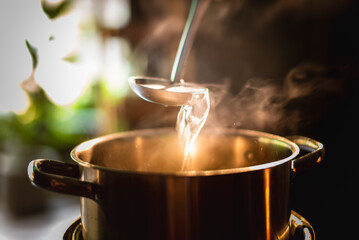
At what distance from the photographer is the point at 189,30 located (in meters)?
0.57

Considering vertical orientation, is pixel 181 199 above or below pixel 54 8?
below

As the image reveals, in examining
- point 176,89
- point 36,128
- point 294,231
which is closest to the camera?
point 294,231

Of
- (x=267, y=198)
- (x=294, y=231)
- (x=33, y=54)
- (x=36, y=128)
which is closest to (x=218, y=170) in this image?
(x=267, y=198)

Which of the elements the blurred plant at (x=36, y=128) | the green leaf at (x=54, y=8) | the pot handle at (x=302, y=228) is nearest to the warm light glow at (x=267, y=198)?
the pot handle at (x=302, y=228)

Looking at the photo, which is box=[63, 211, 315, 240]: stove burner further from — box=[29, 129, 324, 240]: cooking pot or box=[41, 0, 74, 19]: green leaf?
box=[41, 0, 74, 19]: green leaf

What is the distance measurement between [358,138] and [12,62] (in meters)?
1.59

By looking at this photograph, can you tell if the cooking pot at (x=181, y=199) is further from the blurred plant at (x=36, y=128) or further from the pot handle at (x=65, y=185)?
the blurred plant at (x=36, y=128)

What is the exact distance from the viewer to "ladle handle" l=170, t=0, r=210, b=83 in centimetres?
54

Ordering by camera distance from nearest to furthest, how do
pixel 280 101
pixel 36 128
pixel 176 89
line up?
pixel 176 89
pixel 280 101
pixel 36 128

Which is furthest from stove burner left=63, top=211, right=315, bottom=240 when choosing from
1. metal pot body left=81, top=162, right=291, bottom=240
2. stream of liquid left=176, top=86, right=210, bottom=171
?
stream of liquid left=176, top=86, right=210, bottom=171

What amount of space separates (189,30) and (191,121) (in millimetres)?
217

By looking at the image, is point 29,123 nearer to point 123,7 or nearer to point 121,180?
point 123,7

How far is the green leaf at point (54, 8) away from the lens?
629mm

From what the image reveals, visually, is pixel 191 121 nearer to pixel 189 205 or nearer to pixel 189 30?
pixel 189 30
